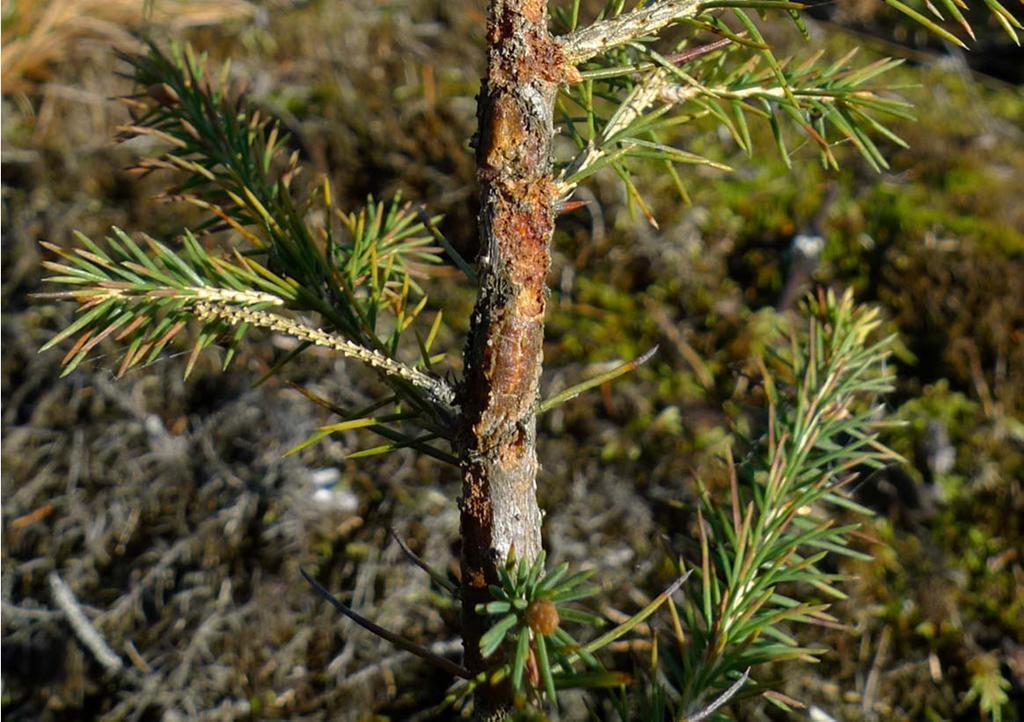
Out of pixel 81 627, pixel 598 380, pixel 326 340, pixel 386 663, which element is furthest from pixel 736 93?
pixel 81 627

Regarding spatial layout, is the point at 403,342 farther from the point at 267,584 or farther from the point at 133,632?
the point at 133,632

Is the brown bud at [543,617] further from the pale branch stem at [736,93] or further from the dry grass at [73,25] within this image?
the dry grass at [73,25]

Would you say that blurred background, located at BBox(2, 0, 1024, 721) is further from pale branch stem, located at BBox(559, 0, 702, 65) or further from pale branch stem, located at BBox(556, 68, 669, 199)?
pale branch stem, located at BBox(559, 0, 702, 65)

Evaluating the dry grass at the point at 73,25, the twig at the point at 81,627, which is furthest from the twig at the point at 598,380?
the dry grass at the point at 73,25

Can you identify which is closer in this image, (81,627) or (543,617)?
(543,617)

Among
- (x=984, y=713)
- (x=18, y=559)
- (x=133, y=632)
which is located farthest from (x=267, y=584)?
(x=984, y=713)

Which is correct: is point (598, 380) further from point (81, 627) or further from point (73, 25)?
point (73, 25)

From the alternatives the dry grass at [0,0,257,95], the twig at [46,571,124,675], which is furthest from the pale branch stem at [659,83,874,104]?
the dry grass at [0,0,257,95]
